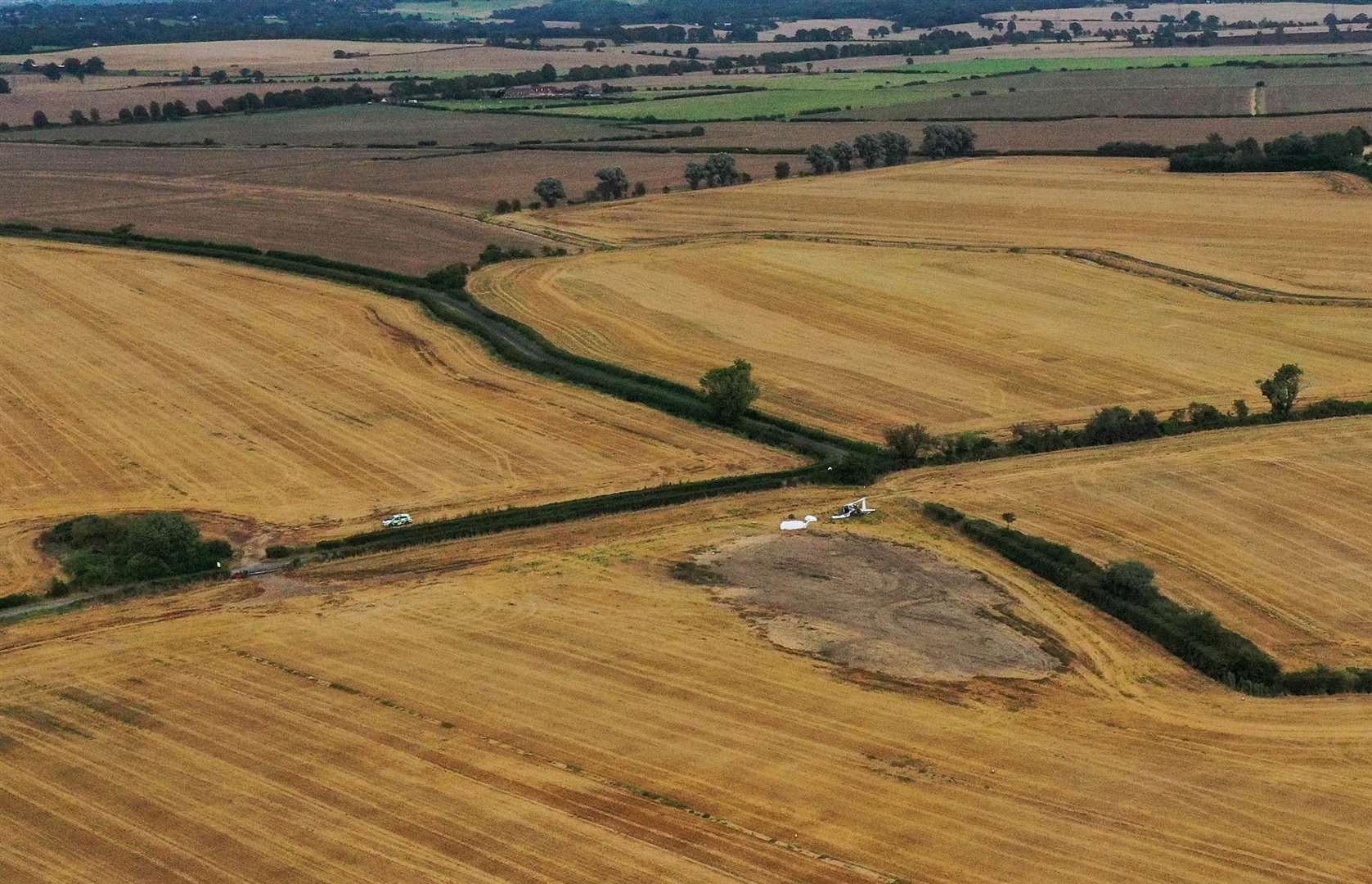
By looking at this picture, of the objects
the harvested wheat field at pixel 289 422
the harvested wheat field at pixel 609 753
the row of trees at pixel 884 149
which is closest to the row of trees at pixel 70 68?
the row of trees at pixel 884 149

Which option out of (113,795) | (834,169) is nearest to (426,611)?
(113,795)

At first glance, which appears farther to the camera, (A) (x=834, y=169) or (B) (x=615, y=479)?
(A) (x=834, y=169)

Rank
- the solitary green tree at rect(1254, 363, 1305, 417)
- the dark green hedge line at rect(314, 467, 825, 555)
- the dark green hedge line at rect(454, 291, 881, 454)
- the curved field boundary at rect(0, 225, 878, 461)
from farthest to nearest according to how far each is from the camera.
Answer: the curved field boundary at rect(0, 225, 878, 461)
the solitary green tree at rect(1254, 363, 1305, 417)
the dark green hedge line at rect(454, 291, 881, 454)
the dark green hedge line at rect(314, 467, 825, 555)

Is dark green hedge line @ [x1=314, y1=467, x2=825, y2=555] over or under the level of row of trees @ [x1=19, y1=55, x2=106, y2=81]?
under

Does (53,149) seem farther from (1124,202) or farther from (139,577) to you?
(139,577)

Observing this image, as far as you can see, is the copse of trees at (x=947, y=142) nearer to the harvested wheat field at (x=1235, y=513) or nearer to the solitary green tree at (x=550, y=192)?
the solitary green tree at (x=550, y=192)

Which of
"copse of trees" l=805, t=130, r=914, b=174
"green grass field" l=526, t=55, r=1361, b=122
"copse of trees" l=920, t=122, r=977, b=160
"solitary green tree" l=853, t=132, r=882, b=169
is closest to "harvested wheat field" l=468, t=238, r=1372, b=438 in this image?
"copse of trees" l=805, t=130, r=914, b=174

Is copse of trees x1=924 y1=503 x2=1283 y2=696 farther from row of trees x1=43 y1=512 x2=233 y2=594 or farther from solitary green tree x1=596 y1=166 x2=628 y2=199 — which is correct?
solitary green tree x1=596 y1=166 x2=628 y2=199
